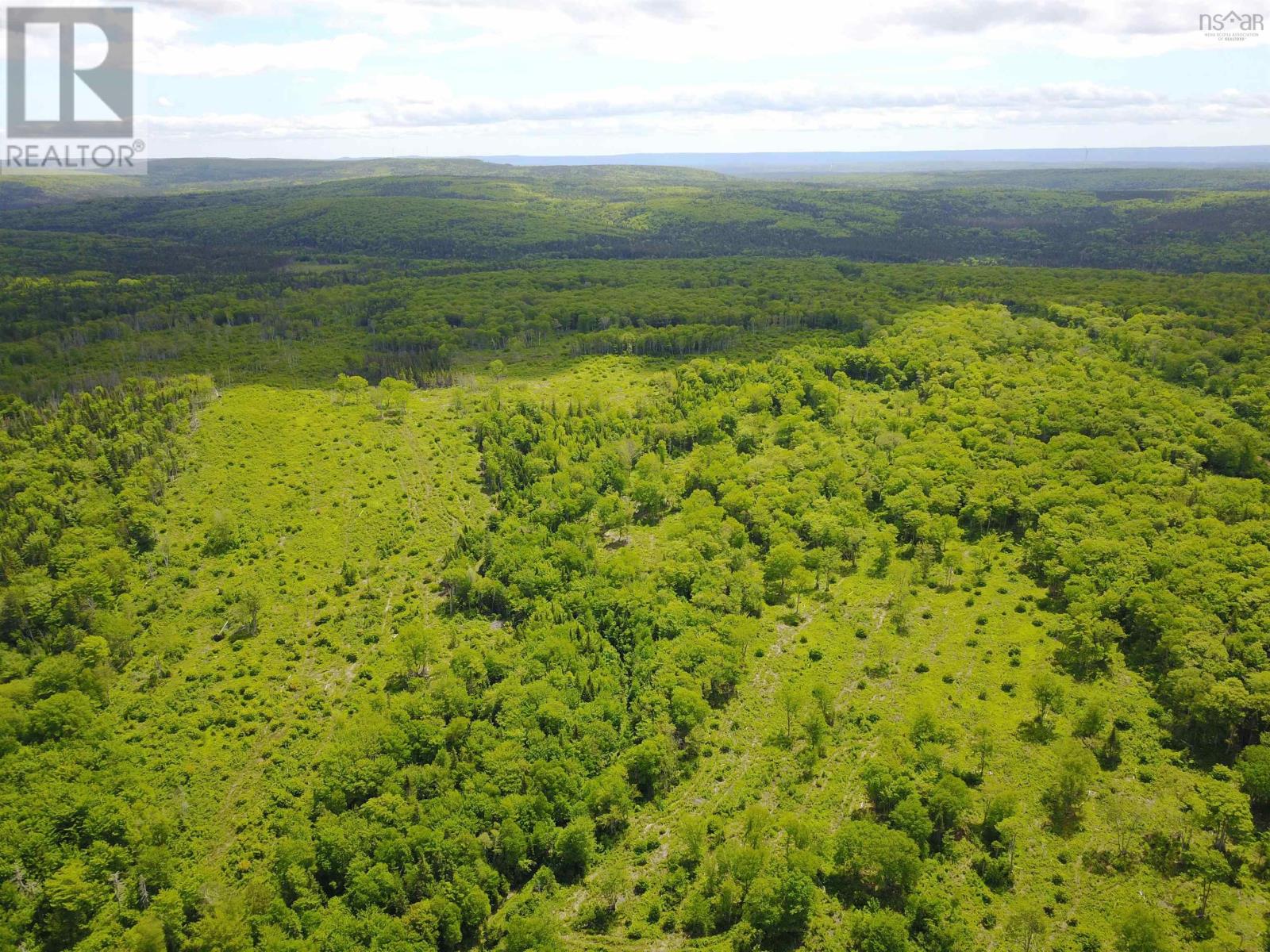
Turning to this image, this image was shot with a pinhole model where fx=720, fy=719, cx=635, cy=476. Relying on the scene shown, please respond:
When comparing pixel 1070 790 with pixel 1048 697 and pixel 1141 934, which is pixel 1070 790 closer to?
pixel 1048 697

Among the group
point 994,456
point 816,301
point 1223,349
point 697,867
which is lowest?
point 697,867

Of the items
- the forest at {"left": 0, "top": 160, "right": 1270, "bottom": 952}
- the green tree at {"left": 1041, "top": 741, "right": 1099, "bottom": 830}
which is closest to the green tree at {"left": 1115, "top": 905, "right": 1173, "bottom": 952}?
the forest at {"left": 0, "top": 160, "right": 1270, "bottom": 952}

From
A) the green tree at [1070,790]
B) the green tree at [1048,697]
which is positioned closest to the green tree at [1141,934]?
the green tree at [1070,790]

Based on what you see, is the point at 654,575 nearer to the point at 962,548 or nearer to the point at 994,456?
the point at 962,548

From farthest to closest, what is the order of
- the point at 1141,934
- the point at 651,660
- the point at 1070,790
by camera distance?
the point at 651,660 → the point at 1070,790 → the point at 1141,934

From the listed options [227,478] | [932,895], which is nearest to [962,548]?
[932,895]

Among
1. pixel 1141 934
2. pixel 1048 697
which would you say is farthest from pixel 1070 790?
pixel 1141 934

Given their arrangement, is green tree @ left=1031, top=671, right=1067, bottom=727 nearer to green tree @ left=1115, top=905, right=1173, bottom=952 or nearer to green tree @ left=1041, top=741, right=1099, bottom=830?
green tree @ left=1041, top=741, right=1099, bottom=830

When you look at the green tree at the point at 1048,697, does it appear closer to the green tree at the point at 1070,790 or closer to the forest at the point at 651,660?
the forest at the point at 651,660
